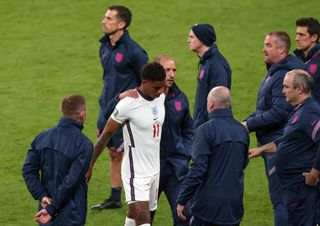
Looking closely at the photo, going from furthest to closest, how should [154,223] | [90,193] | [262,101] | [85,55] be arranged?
[85,55], [90,193], [154,223], [262,101]

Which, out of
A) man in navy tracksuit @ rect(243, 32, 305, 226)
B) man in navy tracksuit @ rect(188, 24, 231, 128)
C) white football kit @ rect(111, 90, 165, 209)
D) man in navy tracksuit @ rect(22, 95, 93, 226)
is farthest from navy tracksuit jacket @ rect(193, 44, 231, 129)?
man in navy tracksuit @ rect(22, 95, 93, 226)

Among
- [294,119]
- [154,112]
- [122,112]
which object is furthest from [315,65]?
[122,112]

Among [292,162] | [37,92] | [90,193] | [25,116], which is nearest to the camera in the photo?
[292,162]

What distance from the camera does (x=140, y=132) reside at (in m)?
8.30

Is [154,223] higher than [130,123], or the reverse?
[130,123]

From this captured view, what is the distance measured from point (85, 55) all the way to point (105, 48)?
4760mm

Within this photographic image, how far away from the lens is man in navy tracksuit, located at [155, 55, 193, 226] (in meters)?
8.82

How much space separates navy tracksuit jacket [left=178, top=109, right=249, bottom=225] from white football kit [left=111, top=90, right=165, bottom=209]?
31.8 inches

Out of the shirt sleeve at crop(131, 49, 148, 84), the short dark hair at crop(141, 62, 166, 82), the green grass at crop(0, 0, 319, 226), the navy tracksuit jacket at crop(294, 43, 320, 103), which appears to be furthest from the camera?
the green grass at crop(0, 0, 319, 226)

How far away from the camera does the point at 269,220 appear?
972 centimetres

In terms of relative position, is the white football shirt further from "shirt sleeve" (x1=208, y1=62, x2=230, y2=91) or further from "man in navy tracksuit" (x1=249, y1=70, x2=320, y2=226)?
"man in navy tracksuit" (x1=249, y1=70, x2=320, y2=226)

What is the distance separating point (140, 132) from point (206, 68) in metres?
1.24

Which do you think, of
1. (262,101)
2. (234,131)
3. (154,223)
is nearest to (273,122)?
(262,101)

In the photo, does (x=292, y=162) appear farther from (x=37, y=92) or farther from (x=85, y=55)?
(x=85, y=55)
